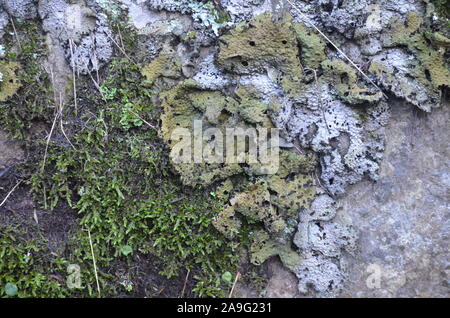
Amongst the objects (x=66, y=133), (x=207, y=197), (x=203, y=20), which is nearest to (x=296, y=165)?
(x=207, y=197)

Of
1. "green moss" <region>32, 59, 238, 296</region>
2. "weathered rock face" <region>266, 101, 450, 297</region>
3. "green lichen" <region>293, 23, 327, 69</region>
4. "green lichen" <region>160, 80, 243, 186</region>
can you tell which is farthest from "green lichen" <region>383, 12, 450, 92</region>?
"green moss" <region>32, 59, 238, 296</region>

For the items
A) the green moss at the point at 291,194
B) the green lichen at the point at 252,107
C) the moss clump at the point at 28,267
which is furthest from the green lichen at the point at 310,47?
the moss clump at the point at 28,267

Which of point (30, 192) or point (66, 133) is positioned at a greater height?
point (66, 133)

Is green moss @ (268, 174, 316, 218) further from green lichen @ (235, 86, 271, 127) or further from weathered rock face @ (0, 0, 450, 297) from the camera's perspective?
green lichen @ (235, 86, 271, 127)

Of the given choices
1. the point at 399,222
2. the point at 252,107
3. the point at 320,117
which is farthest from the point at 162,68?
the point at 399,222

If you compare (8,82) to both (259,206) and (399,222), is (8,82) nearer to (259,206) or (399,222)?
(259,206)

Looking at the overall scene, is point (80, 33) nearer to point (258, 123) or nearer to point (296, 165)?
point (258, 123)

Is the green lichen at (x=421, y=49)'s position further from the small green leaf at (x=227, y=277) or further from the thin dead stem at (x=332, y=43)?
the small green leaf at (x=227, y=277)

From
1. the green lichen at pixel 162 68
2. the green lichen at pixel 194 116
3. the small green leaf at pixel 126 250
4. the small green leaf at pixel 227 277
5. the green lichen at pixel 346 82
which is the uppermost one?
the green lichen at pixel 346 82
